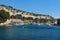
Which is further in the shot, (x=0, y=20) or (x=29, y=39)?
(x=0, y=20)

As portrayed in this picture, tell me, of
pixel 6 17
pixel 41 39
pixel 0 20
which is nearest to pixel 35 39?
pixel 41 39

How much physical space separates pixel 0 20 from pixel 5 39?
7214 centimetres

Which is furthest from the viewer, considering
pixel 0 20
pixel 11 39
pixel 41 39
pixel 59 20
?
pixel 59 20

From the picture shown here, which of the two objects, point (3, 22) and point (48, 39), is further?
point (3, 22)

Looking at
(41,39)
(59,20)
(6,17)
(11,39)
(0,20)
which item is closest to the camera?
(11,39)

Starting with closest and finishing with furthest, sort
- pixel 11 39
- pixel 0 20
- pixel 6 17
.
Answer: pixel 11 39, pixel 0 20, pixel 6 17

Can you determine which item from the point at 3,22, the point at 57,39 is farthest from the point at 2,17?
the point at 57,39

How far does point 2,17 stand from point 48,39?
78193 mm

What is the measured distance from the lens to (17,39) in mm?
52938

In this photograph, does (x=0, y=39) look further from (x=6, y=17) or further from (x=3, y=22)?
(x=6, y=17)

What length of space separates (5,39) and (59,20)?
397 ft

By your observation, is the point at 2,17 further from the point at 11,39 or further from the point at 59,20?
the point at 11,39

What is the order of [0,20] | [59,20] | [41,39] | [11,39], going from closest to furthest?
[11,39]
[41,39]
[0,20]
[59,20]

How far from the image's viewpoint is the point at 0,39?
170 feet
